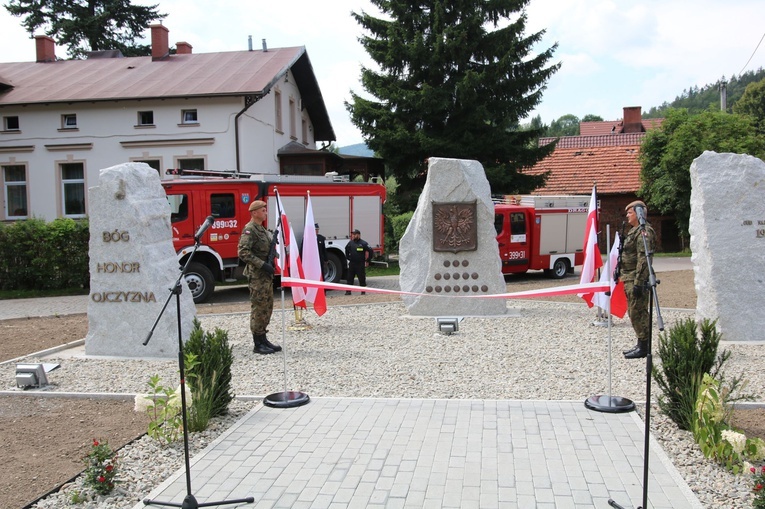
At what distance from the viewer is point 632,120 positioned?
161 feet

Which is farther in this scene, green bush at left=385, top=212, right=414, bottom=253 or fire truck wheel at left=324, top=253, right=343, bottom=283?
green bush at left=385, top=212, right=414, bottom=253

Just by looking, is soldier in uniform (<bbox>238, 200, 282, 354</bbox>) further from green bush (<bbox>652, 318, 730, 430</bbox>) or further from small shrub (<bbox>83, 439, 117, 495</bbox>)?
green bush (<bbox>652, 318, 730, 430</bbox>)

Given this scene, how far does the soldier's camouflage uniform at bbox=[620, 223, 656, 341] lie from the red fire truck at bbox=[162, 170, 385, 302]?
971cm

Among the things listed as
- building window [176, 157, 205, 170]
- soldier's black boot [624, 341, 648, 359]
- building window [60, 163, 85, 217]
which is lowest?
soldier's black boot [624, 341, 648, 359]

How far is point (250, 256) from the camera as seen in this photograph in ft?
29.8

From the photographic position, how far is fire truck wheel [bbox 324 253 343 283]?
17922 mm

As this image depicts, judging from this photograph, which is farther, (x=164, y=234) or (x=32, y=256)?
(x=32, y=256)

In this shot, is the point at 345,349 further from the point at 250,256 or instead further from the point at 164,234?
the point at 164,234

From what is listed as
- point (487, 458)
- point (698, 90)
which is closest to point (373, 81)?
point (487, 458)

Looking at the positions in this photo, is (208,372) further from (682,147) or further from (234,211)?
(682,147)

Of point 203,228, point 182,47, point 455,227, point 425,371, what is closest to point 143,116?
point 182,47

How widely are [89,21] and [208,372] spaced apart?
3492 centimetres

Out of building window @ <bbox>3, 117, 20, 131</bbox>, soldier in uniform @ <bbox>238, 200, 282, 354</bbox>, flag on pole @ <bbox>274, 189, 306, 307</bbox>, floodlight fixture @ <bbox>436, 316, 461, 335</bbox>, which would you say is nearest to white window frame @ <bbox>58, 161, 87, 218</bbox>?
building window @ <bbox>3, 117, 20, 131</bbox>

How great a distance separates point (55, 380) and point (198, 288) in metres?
8.16
